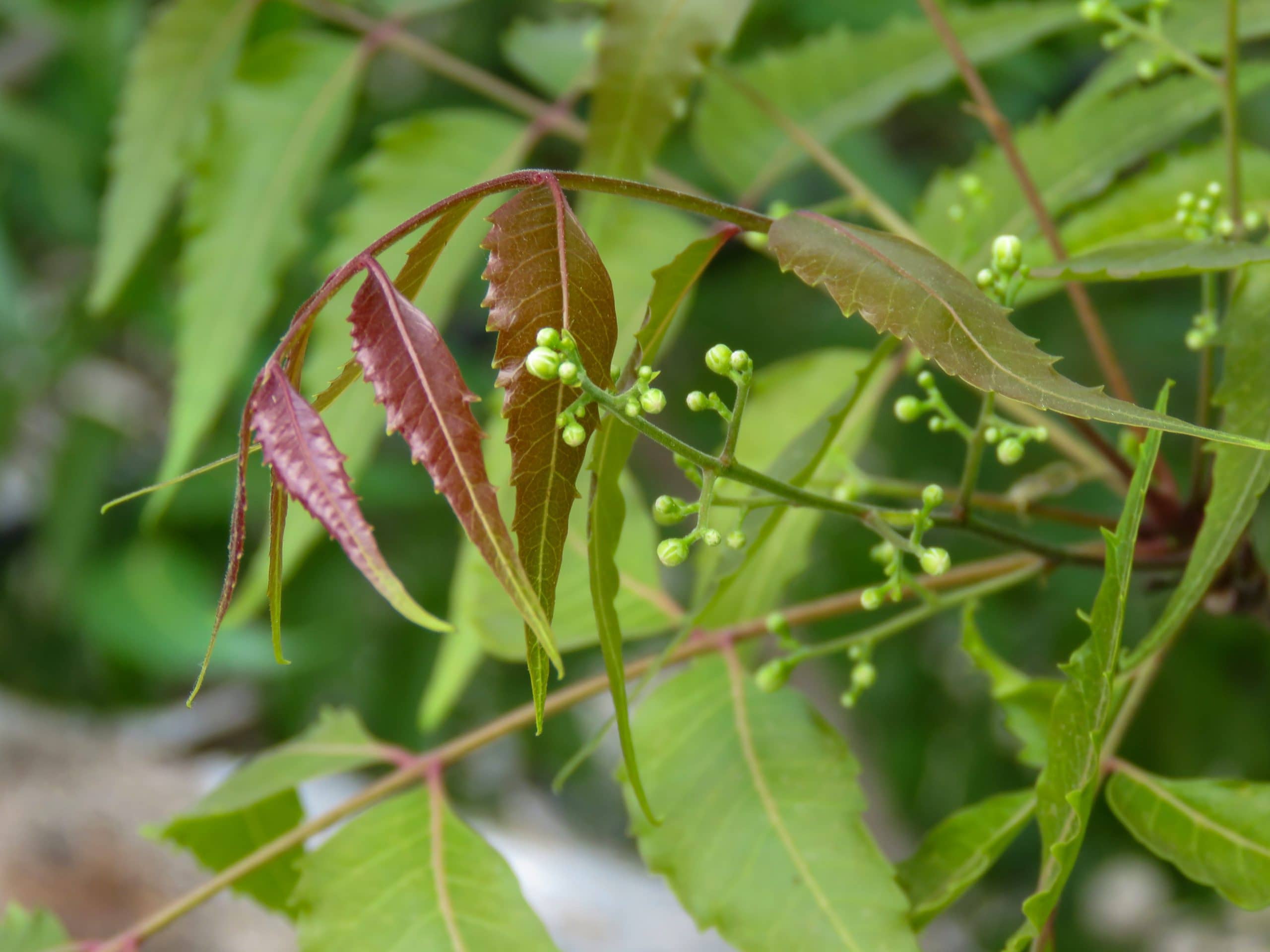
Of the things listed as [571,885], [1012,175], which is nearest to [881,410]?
[1012,175]

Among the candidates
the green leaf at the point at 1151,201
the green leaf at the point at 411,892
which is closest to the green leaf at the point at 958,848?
the green leaf at the point at 411,892

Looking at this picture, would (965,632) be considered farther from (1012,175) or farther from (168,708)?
(168,708)

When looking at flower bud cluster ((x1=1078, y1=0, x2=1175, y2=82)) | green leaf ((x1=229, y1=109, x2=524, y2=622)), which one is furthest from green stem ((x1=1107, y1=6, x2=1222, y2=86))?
green leaf ((x1=229, y1=109, x2=524, y2=622))

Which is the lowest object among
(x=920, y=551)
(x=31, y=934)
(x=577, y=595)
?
(x=31, y=934)

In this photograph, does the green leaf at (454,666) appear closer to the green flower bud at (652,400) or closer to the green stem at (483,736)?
the green stem at (483,736)

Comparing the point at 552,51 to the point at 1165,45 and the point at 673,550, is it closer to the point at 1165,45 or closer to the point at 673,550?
the point at 1165,45

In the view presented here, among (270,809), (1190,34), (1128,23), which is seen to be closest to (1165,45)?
(1128,23)
